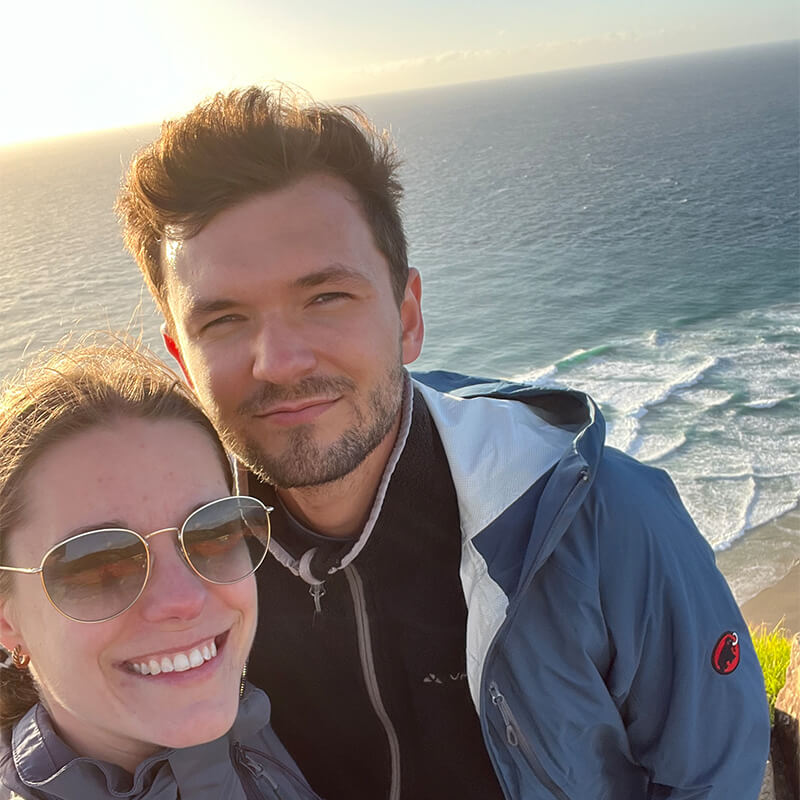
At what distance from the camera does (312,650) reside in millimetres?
2834

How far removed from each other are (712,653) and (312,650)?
51.2 inches

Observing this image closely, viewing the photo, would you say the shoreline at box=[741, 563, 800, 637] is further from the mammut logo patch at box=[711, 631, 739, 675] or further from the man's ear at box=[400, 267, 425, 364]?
the man's ear at box=[400, 267, 425, 364]

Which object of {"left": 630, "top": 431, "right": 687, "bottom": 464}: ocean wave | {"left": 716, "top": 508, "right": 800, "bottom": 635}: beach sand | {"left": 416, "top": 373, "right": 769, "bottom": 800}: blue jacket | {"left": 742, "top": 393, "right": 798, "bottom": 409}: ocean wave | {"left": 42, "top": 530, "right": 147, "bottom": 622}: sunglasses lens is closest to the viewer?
{"left": 42, "top": 530, "right": 147, "bottom": 622}: sunglasses lens

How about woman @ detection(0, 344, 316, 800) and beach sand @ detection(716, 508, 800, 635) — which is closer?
woman @ detection(0, 344, 316, 800)

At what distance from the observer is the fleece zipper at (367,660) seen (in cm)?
270

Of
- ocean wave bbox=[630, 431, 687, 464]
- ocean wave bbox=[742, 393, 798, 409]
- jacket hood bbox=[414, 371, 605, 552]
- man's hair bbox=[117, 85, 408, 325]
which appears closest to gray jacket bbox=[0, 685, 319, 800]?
jacket hood bbox=[414, 371, 605, 552]

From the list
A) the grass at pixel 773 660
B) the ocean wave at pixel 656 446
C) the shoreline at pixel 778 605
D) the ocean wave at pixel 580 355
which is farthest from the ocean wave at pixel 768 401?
the grass at pixel 773 660

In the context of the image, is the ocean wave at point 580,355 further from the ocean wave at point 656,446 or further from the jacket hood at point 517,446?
the jacket hood at point 517,446

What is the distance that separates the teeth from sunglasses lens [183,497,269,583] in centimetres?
17

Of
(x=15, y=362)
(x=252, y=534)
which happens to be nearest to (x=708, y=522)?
(x=252, y=534)

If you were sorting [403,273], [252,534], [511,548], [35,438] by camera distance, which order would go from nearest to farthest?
[35,438] → [252,534] → [511,548] → [403,273]

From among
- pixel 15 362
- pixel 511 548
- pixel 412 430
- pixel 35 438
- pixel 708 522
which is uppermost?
pixel 35 438

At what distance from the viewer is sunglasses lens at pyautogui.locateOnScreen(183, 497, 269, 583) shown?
6.48ft

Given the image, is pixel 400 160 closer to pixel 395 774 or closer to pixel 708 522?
pixel 395 774
